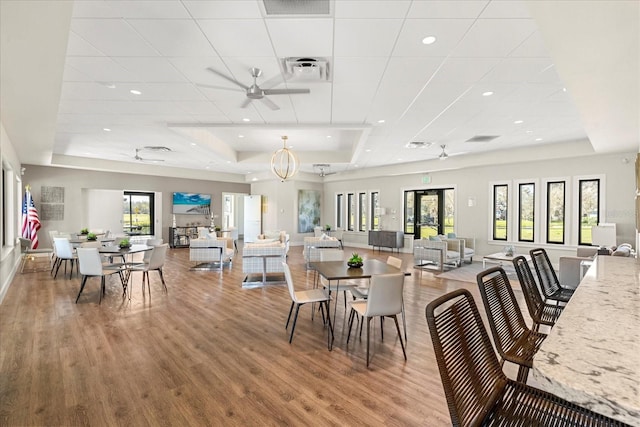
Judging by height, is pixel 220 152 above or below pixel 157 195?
above

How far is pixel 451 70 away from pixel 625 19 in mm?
1583

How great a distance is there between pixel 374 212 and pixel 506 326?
36.4ft

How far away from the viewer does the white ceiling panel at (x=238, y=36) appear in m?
2.76

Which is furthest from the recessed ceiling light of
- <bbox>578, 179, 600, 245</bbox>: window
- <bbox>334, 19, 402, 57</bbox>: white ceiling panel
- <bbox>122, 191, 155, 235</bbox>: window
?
<bbox>122, 191, 155, 235</bbox>: window

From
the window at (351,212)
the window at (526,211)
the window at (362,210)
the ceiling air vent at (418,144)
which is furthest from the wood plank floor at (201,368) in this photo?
the window at (351,212)

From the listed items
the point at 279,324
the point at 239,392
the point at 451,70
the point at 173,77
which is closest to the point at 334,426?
the point at 239,392

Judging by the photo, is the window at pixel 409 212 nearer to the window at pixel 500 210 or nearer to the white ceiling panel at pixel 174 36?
the window at pixel 500 210

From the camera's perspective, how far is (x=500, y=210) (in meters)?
9.15

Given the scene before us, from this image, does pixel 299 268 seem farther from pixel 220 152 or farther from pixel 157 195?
pixel 157 195

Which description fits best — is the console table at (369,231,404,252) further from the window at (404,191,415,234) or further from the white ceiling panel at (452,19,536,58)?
the white ceiling panel at (452,19,536,58)

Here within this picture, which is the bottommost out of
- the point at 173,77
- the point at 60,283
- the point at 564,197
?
the point at 60,283

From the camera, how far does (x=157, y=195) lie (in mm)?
12125

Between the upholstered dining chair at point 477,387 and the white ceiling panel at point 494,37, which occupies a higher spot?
the white ceiling panel at point 494,37

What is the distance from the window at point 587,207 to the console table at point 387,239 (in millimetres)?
5021
